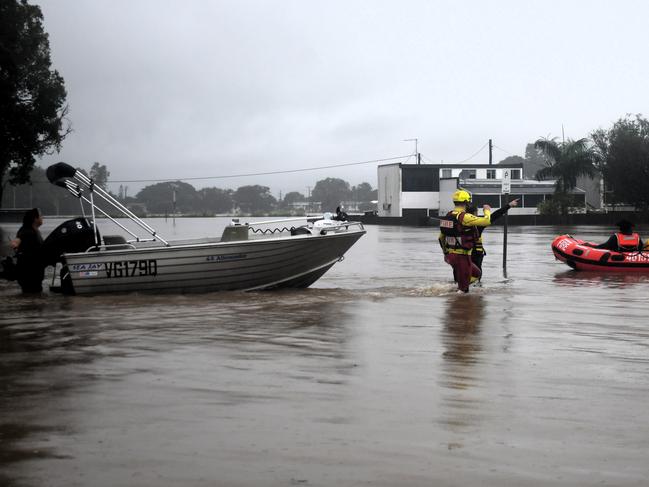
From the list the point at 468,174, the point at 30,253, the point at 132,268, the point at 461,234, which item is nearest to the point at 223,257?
the point at 132,268

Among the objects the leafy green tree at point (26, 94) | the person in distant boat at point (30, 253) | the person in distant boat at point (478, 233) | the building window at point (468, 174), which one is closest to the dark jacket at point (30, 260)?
the person in distant boat at point (30, 253)

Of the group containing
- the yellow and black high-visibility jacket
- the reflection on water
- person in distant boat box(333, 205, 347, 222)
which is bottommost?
the reflection on water

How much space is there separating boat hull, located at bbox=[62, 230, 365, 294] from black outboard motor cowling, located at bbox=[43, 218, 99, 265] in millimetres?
399

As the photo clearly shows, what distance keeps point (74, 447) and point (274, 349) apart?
3.97 m

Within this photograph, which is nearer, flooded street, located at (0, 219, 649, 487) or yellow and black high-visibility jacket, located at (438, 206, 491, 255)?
flooded street, located at (0, 219, 649, 487)

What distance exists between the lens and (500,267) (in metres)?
23.6

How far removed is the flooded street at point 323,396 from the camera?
16.1 ft

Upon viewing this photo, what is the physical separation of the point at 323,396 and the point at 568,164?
255ft

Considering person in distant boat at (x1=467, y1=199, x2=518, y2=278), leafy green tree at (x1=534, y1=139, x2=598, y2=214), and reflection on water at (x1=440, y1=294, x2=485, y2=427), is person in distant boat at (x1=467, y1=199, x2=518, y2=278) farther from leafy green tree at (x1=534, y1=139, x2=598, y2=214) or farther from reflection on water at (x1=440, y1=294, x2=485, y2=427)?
leafy green tree at (x1=534, y1=139, x2=598, y2=214)

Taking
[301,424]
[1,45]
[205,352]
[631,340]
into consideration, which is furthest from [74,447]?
[1,45]

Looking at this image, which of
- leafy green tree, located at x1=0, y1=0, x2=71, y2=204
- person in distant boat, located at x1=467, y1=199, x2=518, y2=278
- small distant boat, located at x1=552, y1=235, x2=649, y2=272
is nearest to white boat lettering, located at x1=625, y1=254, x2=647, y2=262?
small distant boat, located at x1=552, y1=235, x2=649, y2=272

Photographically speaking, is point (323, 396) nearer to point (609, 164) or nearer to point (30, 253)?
point (30, 253)

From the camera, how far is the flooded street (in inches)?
193

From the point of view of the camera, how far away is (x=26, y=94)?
53.4 meters
